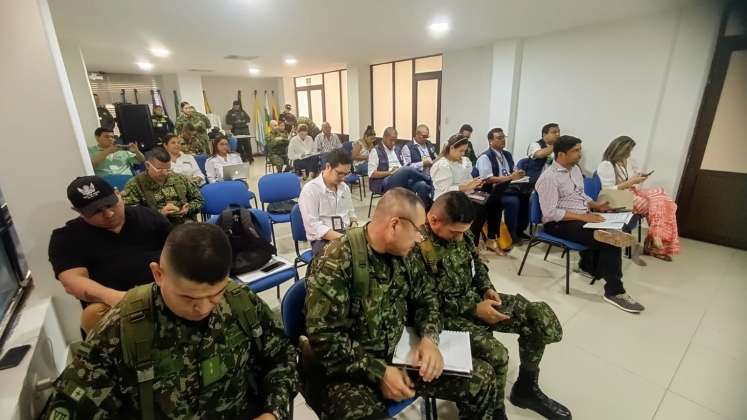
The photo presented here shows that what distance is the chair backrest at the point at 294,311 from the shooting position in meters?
1.34

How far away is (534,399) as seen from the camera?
1.73 metres

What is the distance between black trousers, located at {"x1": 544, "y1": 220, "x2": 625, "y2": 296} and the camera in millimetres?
2627

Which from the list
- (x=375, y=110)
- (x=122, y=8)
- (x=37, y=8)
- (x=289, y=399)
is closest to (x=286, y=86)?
(x=375, y=110)

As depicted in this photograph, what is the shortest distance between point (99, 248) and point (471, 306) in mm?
1922

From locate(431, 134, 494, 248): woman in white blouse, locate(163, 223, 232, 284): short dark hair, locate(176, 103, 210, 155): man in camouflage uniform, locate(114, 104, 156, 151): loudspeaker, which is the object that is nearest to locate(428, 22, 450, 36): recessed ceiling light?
locate(431, 134, 494, 248): woman in white blouse

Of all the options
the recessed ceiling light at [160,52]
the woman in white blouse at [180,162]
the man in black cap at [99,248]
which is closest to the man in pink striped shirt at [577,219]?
the man in black cap at [99,248]

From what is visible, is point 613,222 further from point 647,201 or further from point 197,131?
point 197,131

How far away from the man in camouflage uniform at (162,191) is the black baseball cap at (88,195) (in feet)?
3.00

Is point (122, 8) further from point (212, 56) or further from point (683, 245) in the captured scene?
point (683, 245)

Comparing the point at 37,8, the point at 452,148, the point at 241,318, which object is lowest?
the point at 241,318

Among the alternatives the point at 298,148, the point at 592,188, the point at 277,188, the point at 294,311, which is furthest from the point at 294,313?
the point at 298,148

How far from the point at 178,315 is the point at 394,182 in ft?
10.4

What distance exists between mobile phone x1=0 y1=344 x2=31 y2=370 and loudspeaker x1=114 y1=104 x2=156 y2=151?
6.88 m

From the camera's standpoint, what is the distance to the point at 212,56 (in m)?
6.60
